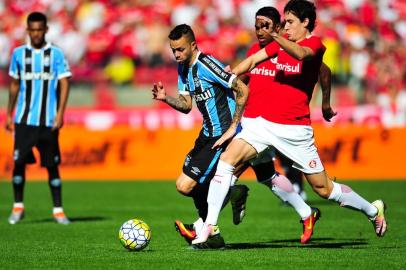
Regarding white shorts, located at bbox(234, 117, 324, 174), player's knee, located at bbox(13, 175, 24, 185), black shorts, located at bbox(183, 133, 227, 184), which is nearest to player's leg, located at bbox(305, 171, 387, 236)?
white shorts, located at bbox(234, 117, 324, 174)

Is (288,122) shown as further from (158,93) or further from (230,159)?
(158,93)

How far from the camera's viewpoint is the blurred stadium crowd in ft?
69.8

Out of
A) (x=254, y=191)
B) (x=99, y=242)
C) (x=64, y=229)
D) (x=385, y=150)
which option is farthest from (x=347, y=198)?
(x=385, y=150)

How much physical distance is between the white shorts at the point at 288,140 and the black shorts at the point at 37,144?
4018 millimetres

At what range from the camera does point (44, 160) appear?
40.5ft

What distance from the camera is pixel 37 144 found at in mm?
12438

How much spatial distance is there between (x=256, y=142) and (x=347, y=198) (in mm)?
1060

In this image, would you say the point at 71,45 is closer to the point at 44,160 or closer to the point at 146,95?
the point at 146,95

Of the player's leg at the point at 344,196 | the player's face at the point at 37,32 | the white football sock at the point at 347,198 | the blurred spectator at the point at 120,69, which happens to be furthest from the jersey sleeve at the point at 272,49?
the blurred spectator at the point at 120,69

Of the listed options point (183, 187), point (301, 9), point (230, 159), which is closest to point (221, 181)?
point (230, 159)

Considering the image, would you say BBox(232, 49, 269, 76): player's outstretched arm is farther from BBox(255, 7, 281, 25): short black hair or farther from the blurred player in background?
BBox(255, 7, 281, 25): short black hair

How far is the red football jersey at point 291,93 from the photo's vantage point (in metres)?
9.03

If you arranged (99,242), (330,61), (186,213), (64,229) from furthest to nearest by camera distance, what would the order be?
(330,61) < (186,213) < (64,229) < (99,242)

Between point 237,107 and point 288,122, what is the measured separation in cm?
50
